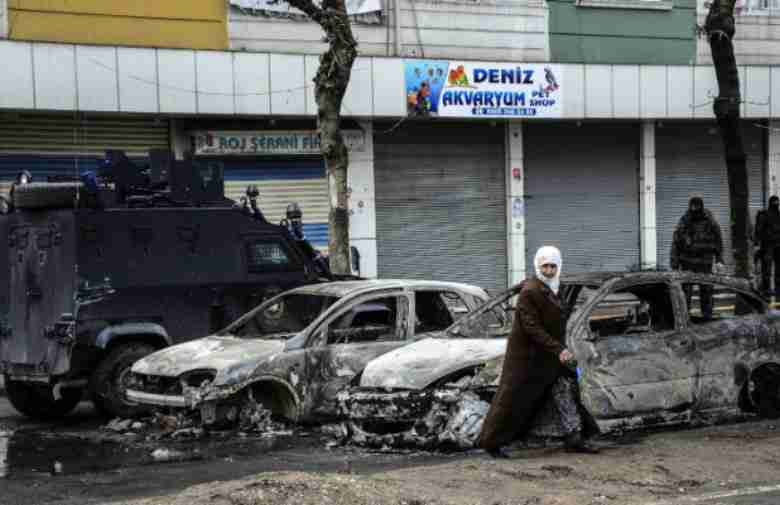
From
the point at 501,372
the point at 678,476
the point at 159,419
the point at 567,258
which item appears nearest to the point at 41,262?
the point at 159,419

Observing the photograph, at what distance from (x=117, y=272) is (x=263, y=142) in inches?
346

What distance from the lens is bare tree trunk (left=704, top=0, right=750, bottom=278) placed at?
54.2 ft

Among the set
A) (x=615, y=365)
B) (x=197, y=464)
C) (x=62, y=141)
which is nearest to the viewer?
(x=197, y=464)

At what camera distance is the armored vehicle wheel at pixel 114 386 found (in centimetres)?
1209

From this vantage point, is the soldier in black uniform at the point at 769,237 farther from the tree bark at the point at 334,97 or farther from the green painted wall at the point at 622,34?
the tree bark at the point at 334,97

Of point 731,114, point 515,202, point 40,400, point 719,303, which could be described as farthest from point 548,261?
point 515,202

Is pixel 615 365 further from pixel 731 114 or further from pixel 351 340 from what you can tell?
pixel 731 114

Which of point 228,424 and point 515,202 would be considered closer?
point 228,424

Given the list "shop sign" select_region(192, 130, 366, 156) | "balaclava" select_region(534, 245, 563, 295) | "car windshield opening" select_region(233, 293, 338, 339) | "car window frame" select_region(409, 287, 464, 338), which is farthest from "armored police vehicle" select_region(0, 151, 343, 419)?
"shop sign" select_region(192, 130, 366, 156)

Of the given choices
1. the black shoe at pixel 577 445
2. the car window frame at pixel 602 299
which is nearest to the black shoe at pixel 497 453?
the black shoe at pixel 577 445

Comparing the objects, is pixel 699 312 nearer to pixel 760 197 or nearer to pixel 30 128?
pixel 30 128

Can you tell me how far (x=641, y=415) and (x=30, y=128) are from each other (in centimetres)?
1230

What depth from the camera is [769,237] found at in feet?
74.3

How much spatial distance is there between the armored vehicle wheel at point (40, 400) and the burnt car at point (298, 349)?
5.23 feet
